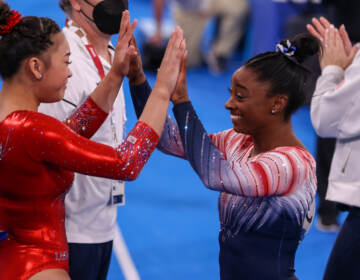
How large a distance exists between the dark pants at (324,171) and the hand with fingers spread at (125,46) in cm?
258

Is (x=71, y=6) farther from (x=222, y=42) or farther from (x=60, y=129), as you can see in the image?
(x=222, y=42)

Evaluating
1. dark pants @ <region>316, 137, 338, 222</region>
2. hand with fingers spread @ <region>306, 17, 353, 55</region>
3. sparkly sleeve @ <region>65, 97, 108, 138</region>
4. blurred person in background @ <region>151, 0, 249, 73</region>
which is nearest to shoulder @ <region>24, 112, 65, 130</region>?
sparkly sleeve @ <region>65, 97, 108, 138</region>

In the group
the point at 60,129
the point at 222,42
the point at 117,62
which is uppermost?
the point at 117,62

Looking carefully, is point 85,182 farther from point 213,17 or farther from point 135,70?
point 213,17

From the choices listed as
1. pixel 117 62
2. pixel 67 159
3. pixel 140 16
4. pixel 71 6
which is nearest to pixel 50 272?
pixel 67 159

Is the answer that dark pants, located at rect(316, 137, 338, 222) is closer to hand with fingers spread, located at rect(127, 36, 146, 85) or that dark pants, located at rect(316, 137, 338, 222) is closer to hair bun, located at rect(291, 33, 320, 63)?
hair bun, located at rect(291, 33, 320, 63)

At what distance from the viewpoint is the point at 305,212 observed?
1995 mm

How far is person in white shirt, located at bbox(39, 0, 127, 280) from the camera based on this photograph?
241cm

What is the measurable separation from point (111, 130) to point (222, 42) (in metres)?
6.60

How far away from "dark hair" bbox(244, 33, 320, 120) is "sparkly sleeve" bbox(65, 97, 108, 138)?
62cm

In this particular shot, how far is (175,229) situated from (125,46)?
280cm

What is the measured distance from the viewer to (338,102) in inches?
100

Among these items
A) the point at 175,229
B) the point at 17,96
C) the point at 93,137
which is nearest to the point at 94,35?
the point at 93,137

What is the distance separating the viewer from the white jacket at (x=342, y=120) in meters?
2.50
